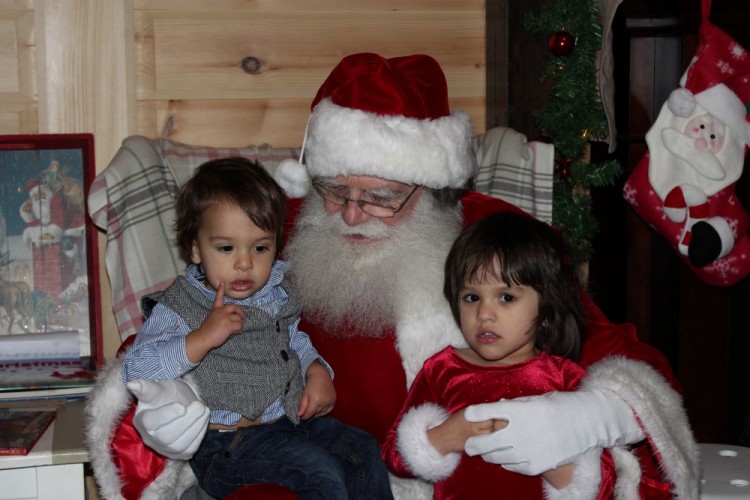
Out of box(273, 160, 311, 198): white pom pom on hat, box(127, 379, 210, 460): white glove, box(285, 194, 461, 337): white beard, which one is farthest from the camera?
box(273, 160, 311, 198): white pom pom on hat

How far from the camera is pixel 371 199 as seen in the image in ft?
7.07

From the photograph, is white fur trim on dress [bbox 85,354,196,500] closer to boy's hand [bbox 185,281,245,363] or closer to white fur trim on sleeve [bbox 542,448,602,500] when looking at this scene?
boy's hand [bbox 185,281,245,363]

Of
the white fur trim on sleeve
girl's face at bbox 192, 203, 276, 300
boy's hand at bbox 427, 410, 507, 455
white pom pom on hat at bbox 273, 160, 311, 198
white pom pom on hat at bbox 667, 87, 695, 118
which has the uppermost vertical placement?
white pom pom on hat at bbox 667, 87, 695, 118

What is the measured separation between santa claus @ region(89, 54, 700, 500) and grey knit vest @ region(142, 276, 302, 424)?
0.16 metres

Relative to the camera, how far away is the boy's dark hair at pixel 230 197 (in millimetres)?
1879

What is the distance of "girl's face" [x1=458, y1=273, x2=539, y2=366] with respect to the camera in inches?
72.3

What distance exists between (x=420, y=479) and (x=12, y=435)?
0.89 m

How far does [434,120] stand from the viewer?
223 cm

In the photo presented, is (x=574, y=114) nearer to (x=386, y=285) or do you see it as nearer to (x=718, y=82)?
(x=718, y=82)

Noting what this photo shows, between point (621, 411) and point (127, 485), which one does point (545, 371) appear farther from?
point (127, 485)

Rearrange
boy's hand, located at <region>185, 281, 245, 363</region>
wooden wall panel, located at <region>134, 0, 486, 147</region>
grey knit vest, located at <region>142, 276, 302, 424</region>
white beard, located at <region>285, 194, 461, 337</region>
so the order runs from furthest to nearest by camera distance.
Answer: wooden wall panel, located at <region>134, 0, 486, 147</region>
white beard, located at <region>285, 194, 461, 337</region>
grey knit vest, located at <region>142, 276, 302, 424</region>
boy's hand, located at <region>185, 281, 245, 363</region>

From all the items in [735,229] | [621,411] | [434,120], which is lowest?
[621,411]

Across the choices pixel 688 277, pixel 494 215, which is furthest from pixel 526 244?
pixel 688 277

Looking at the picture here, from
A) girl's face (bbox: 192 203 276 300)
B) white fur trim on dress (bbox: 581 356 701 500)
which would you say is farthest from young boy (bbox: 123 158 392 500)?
white fur trim on dress (bbox: 581 356 701 500)
